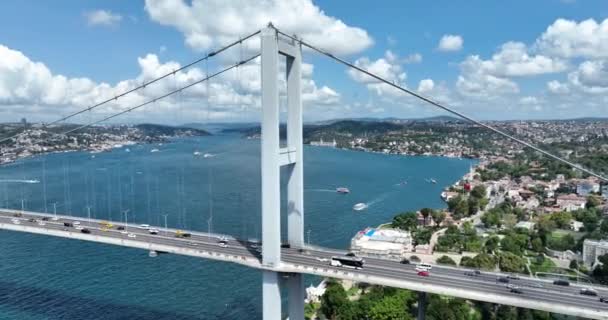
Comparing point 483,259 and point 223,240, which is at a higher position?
point 223,240

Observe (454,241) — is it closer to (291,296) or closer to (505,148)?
(291,296)

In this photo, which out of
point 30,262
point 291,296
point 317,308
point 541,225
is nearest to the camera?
point 291,296

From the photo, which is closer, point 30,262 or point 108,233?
point 108,233

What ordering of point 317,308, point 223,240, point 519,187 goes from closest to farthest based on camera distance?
point 223,240, point 317,308, point 519,187

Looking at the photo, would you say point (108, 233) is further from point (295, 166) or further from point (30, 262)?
point (30, 262)

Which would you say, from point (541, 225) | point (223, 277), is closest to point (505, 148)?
point (541, 225)

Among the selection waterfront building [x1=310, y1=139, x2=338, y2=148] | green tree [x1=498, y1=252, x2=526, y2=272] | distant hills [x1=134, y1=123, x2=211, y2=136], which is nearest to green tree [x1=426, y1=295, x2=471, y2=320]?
green tree [x1=498, y1=252, x2=526, y2=272]

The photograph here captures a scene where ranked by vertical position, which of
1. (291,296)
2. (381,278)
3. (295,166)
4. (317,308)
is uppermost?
(295,166)

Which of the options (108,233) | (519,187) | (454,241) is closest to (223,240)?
(108,233)
